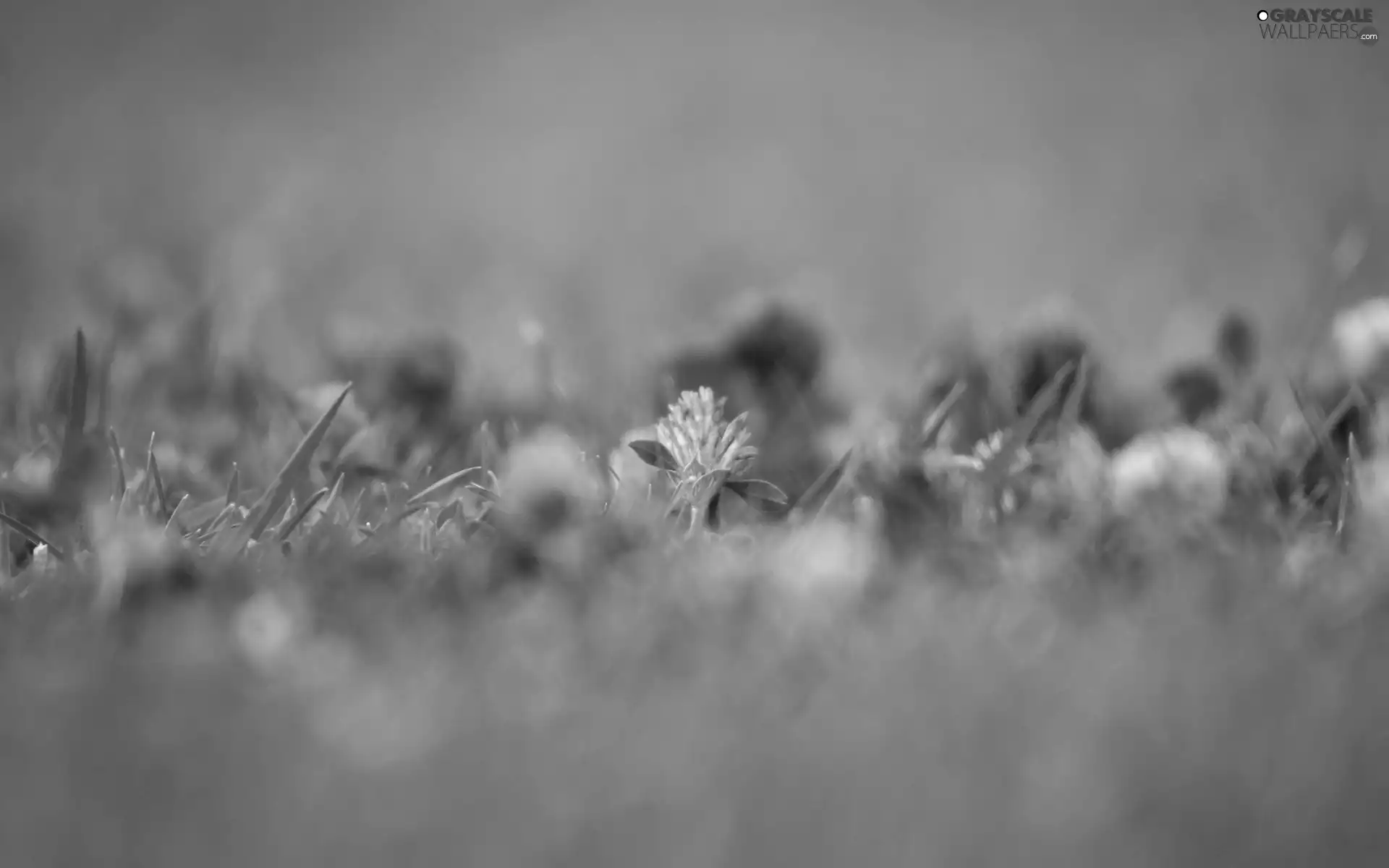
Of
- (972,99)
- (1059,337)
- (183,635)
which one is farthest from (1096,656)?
(972,99)

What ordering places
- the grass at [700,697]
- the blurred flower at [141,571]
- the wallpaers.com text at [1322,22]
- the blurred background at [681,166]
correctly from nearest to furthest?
1. the grass at [700,697]
2. the blurred flower at [141,571]
3. the wallpaers.com text at [1322,22]
4. the blurred background at [681,166]

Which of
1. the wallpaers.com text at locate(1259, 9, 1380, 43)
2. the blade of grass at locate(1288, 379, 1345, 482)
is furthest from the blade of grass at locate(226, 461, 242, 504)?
the wallpaers.com text at locate(1259, 9, 1380, 43)

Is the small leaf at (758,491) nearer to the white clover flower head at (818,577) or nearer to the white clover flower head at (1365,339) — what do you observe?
the white clover flower head at (818,577)

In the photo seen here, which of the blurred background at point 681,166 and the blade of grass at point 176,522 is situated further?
the blurred background at point 681,166

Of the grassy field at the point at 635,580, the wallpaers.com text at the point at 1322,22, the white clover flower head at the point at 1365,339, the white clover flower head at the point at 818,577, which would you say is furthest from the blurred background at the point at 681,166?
the white clover flower head at the point at 818,577

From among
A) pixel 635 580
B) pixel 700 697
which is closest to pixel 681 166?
pixel 635 580

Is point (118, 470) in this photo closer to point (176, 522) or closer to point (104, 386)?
point (176, 522)

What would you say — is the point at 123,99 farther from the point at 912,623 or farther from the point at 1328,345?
the point at 912,623
